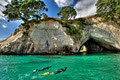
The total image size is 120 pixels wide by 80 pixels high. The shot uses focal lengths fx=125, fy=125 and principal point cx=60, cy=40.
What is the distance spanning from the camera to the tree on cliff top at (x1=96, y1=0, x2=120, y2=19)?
31.4 meters

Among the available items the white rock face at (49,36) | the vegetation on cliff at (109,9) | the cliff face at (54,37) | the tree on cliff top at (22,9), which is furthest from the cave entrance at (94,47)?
the tree on cliff top at (22,9)

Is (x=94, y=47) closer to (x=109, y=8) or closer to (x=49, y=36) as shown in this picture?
(x=109, y=8)

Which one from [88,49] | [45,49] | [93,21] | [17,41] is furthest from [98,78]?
[88,49]

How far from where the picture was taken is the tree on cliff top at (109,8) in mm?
31441

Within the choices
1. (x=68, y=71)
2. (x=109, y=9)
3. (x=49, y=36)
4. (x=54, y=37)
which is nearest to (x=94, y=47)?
(x=109, y=9)

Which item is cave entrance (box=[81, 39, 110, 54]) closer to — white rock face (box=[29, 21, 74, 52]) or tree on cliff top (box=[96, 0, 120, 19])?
tree on cliff top (box=[96, 0, 120, 19])

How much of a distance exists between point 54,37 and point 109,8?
16763 mm

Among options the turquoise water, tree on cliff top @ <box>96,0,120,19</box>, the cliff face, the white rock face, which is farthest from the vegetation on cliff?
the turquoise water

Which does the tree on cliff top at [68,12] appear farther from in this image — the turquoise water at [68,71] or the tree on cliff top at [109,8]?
the turquoise water at [68,71]

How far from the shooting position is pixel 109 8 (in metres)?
33.6

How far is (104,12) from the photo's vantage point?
33656 mm

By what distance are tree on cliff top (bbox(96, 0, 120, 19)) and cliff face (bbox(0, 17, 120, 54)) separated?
218 centimetres

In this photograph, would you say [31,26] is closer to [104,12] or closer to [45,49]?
[45,49]

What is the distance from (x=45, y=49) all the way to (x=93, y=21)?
52.0 ft
